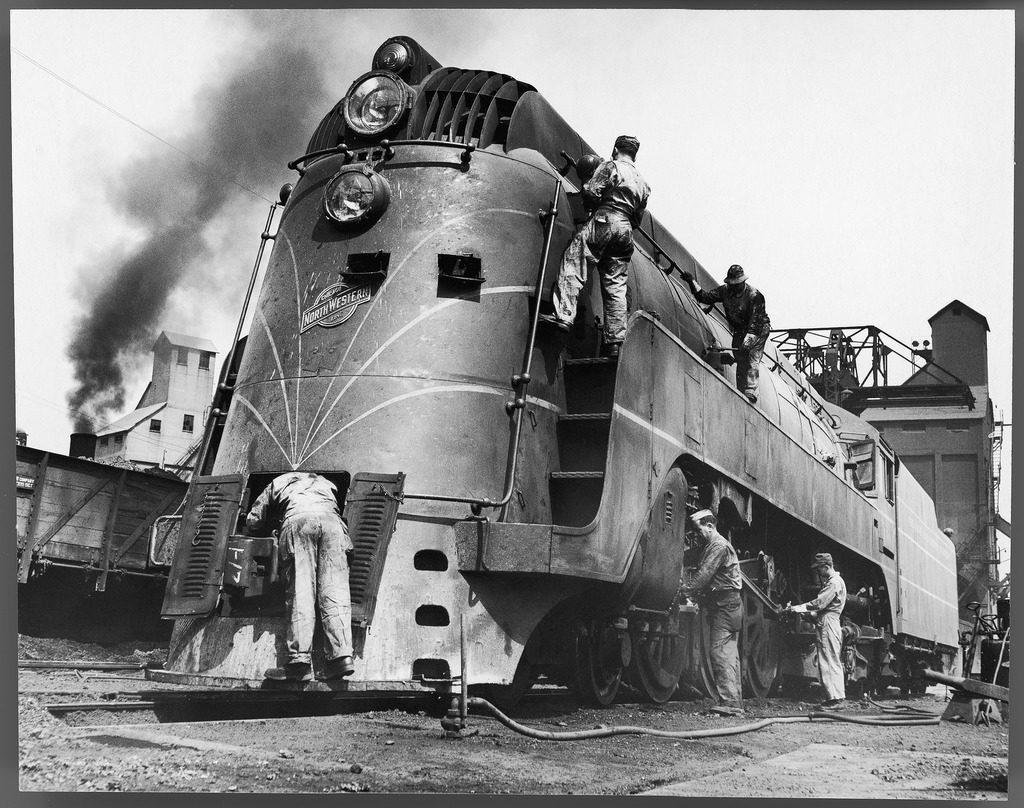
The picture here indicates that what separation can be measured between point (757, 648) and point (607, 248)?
14.9 ft

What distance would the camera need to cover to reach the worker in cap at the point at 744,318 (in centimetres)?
927

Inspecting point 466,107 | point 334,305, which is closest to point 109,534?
point 334,305

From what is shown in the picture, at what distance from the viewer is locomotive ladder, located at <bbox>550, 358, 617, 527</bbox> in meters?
6.46

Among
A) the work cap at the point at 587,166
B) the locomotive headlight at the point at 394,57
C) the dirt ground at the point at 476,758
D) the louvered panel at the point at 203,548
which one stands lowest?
the dirt ground at the point at 476,758

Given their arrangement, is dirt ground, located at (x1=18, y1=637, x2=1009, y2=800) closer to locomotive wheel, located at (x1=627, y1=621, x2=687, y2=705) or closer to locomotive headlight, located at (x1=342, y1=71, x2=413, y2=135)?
locomotive wheel, located at (x1=627, y1=621, x2=687, y2=705)

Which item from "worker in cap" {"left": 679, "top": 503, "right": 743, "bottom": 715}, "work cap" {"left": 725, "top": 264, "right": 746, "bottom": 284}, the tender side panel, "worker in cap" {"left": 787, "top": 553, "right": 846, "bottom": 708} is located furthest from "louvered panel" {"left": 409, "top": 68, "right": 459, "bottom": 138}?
the tender side panel

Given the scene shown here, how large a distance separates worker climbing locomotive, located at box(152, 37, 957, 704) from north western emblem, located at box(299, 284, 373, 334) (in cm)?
2

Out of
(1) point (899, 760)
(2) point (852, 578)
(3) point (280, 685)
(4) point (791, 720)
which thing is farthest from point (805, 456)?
(3) point (280, 685)

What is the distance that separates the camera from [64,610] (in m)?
11.6

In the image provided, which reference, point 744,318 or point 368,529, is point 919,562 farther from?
point 368,529

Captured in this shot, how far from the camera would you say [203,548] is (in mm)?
5984

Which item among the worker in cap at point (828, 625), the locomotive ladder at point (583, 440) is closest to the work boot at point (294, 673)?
the locomotive ladder at point (583, 440)

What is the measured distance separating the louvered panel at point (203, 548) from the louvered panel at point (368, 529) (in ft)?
2.28

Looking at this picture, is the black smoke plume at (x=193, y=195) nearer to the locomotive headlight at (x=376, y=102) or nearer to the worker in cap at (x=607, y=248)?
the locomotive headlight at (x=376, y=102)
